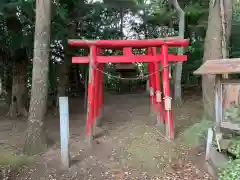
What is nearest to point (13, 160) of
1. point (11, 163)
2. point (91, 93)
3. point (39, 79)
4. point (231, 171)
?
point (11, 163)

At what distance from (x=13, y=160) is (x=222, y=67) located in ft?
16.4

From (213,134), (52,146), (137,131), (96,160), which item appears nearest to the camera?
(213,134)

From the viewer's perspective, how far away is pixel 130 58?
7609 millimetres

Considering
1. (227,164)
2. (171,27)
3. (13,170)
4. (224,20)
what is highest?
(171,27)

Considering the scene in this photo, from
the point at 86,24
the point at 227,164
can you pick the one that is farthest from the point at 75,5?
the point at 227,164

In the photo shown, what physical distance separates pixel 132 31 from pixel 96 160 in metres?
11.6

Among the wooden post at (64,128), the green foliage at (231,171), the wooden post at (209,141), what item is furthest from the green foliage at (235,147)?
the wooden post at (64,128)

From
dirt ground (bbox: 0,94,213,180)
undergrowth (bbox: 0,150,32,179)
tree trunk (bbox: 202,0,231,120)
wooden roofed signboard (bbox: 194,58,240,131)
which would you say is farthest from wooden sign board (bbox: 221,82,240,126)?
undergrowth (bbox: 0,150,32,179)

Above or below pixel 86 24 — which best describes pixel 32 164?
below

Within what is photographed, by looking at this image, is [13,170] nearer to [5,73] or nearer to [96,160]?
[96,160]

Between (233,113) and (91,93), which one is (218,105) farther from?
(91,93)

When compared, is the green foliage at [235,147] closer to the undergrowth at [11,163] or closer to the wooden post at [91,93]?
→ the wooden post at [91,93]

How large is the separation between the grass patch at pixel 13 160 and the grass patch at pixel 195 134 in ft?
12.8

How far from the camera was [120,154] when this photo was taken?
7.04 m
